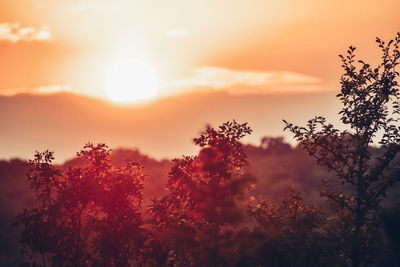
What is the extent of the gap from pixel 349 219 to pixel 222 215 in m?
10.9

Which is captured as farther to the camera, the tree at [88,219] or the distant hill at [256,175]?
the distant hill at [256,175]

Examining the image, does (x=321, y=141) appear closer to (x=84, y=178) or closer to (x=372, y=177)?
(x=372, y=177)

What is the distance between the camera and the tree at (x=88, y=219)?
25781 mm

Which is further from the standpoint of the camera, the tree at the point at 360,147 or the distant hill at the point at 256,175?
the distant hill at the point at 256,175

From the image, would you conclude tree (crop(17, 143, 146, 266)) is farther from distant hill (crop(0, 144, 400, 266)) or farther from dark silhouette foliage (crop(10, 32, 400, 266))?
distant hill (crop(0, 144, 400, 266))

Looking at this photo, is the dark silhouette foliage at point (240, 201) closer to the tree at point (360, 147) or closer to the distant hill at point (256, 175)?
the tree at point (360, 147)

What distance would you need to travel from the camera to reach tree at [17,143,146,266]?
2578 centimetres

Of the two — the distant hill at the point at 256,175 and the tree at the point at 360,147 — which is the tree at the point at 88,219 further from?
the distant hill at the point at 256,175

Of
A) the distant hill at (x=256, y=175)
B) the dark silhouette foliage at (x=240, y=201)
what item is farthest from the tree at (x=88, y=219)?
the distant hill at (x=256, y=175)

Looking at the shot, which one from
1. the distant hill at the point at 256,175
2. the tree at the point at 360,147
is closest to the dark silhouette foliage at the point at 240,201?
the tree at the point at 360,147

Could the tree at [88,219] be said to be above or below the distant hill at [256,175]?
below

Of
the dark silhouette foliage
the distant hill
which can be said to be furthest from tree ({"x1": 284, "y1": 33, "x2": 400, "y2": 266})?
the distant hill

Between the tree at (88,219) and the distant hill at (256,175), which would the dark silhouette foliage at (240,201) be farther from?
the distant hill at (256,175)

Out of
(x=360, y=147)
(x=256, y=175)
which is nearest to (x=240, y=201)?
(x=360, y=147)
